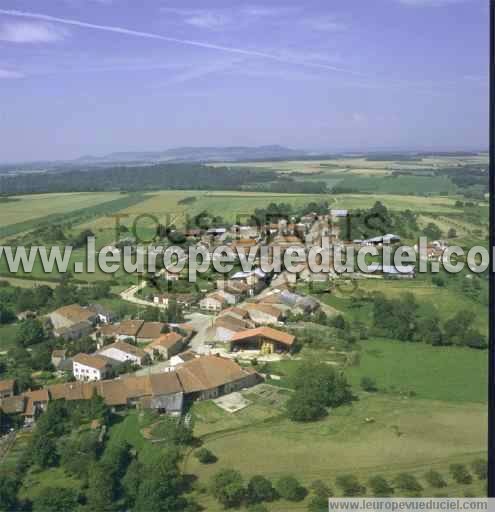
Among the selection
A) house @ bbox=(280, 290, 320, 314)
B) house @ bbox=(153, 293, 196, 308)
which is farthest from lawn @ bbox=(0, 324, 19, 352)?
house @ bbox=(280, 290, 320, 314)

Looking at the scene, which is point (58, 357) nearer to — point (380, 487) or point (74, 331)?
point (74, 331)

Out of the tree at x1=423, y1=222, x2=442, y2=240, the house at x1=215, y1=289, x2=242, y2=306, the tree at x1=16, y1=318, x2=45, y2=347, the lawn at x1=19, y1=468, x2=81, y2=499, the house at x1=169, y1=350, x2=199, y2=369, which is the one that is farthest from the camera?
the tree at x1=423, y1=222, x2=442, y2=240

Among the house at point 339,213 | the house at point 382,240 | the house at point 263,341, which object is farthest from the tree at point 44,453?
the house at point 339,213

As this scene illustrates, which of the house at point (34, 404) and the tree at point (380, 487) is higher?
the house at point (34, 404)

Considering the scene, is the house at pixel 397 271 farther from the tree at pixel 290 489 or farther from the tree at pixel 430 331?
the tree at pixel 290 489

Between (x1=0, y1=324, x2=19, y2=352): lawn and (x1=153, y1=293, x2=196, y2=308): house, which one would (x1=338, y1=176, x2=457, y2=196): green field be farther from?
(x1=0, y1=324, x2=19, y2=352): lawn

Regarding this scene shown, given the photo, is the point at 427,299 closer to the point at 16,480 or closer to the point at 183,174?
the point at 16,480

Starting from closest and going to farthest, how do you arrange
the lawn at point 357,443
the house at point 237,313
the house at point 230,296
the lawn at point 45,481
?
the lawn at point 45,481, the lawn at point 357,443, the house at point 237,313, the house at point 230,296

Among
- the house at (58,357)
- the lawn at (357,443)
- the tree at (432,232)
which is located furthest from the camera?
the tree at (432,232)
